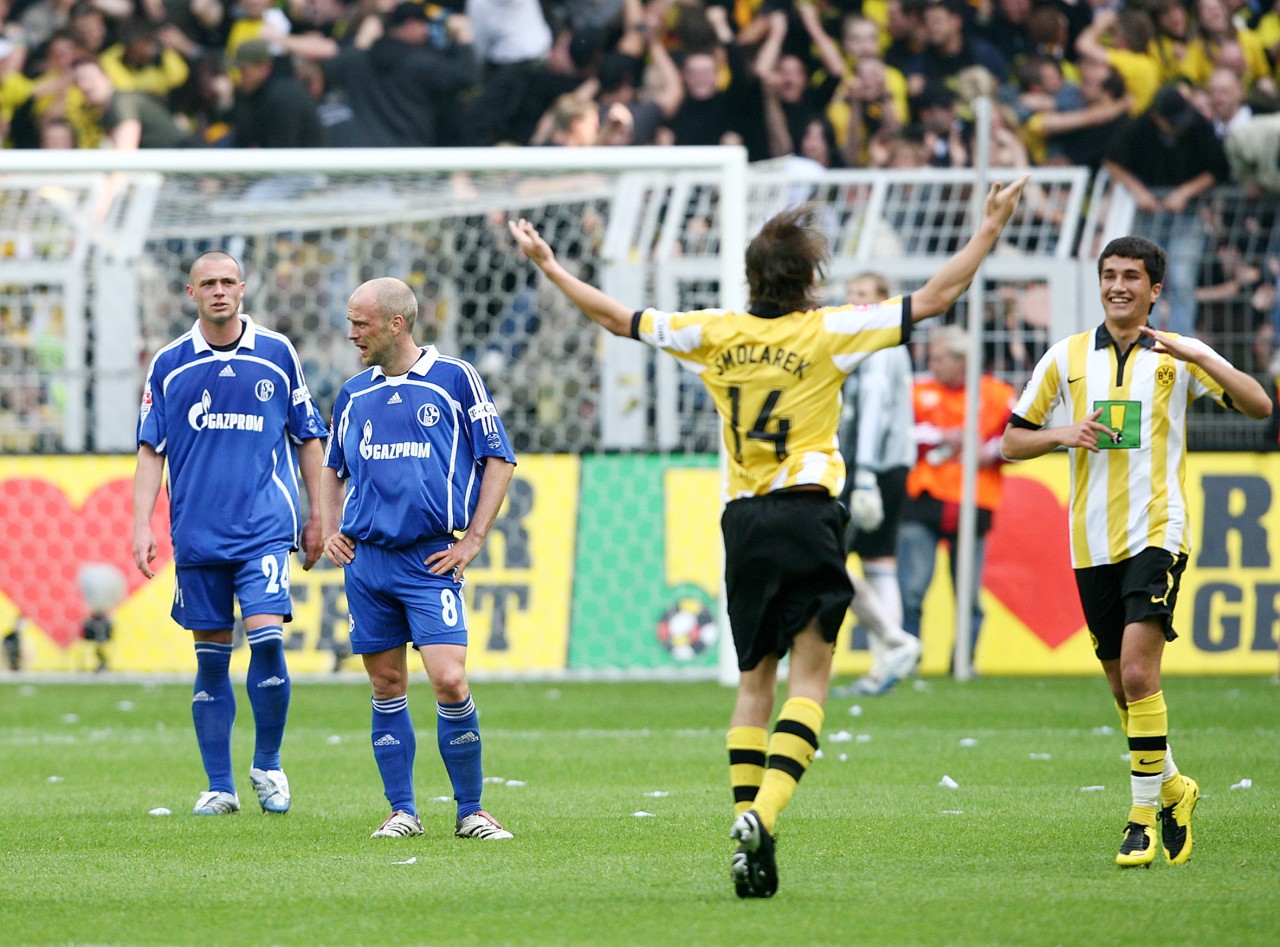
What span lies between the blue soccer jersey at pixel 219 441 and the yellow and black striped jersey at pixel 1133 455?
10.6 feet

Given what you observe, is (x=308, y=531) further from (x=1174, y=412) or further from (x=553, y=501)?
(x=553, y=501)

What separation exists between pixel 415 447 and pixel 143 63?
12654mm

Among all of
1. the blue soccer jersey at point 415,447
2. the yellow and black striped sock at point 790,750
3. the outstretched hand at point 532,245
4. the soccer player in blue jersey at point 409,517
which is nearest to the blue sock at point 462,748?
the soccer player in blue jersey at point 409,517

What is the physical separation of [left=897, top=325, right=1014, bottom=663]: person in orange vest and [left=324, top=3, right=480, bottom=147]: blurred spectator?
606 centimetres

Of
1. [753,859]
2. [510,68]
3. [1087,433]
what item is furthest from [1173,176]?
[753,859]

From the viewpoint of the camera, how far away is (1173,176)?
15.1 m

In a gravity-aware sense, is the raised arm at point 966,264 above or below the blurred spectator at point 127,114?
below

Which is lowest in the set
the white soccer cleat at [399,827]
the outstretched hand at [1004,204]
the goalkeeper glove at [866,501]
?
the white soccer cleat at [399,827]

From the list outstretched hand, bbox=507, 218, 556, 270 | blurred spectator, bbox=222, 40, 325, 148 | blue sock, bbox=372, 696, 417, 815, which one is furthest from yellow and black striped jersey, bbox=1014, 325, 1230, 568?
blurred spectator, bbox=222, 40, 325, 148

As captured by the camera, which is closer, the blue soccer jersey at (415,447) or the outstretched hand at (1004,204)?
the outstretched hand at (1004,204)

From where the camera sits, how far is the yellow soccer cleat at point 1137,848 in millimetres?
5898

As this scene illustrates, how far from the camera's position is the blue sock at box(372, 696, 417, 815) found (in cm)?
681

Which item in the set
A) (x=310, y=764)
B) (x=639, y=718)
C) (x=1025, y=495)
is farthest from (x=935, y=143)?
(x=310, y=764)

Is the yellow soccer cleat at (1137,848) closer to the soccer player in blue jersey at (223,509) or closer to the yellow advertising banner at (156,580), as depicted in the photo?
the soccer player in blue jersey at (223,509)
